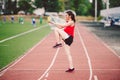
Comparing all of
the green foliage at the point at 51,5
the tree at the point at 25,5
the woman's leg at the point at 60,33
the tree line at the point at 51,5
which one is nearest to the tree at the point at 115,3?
the tree line at the point at 51,5

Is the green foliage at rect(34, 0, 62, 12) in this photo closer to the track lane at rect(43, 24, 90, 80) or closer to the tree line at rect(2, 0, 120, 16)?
the tree line at rect(2, 0, 120, 16)

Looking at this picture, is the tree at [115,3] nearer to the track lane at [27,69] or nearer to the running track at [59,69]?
the running track at [59,69]

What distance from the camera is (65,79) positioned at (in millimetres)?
11812

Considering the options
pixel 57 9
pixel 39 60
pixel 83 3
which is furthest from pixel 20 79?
A: pixel 83 3

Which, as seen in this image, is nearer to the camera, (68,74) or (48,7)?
(68,74)

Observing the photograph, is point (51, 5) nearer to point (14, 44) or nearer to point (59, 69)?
point (14, 44)

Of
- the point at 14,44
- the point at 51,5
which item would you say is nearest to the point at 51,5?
the point at 51,5

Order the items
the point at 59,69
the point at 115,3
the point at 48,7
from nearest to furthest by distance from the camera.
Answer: the point at 59,69 < the point at 48,7 < the point at 115,3

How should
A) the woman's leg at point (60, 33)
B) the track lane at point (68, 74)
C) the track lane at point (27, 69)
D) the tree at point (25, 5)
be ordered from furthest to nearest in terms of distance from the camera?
the tree at point (25, 5)
the track lane at point (27, 69)
the track lane at point (68, 74)
the woman's leg at point (60, 33)

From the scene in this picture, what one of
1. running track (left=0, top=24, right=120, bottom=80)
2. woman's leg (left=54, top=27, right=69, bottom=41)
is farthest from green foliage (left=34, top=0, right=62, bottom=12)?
woman's leg (left=54, top=27, right=69, bottom=41)

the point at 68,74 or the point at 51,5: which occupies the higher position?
the point at 51,5

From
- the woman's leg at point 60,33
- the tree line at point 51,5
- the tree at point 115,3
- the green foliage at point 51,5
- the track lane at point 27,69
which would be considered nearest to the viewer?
the woman's leg at point 60,33

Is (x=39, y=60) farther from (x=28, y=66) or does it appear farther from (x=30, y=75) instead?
(x=30, y=75)

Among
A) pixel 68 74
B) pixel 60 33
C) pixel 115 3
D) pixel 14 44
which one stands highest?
pixel 60 33
